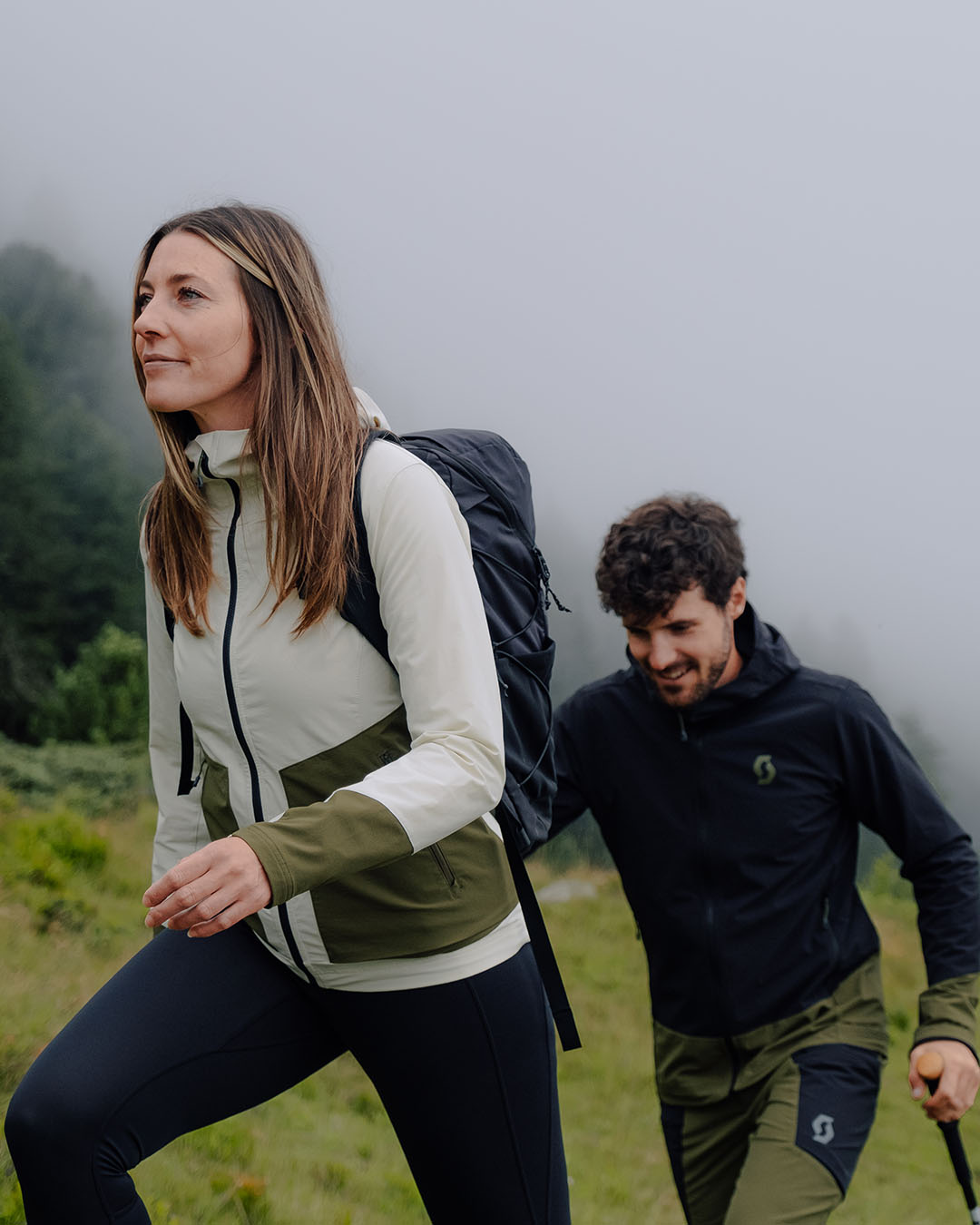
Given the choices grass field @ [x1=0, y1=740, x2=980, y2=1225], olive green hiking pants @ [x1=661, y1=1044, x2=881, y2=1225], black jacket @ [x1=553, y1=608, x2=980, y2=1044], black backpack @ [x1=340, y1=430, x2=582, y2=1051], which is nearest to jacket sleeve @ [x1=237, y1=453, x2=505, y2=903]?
black backpack @ [x1=340, y1=430, x2=582, y2=1051]

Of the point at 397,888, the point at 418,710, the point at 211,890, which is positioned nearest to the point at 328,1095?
the point at 397,888

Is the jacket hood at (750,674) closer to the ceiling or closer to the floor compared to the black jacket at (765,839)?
closer to the ceiling

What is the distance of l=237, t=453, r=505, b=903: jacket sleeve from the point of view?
1560 millimetres

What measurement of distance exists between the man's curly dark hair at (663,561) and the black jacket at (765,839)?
7.5 inches

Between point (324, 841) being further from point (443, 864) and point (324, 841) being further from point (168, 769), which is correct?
point (168, 769)

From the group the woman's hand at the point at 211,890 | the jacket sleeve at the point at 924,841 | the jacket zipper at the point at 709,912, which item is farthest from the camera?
the jacket zipper at the point at 709,912

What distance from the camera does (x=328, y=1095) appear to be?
5.41 meters

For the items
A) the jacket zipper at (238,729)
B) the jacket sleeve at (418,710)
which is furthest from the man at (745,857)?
the jacket sleeve at (418,710)

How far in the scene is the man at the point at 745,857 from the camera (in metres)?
2.91

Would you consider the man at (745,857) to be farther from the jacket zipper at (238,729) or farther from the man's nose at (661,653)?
the jacket zipper at (238,729)

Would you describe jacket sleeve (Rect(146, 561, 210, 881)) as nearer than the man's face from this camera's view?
Yes

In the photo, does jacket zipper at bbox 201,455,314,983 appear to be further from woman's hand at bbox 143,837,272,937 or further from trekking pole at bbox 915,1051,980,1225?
trekking pole at bbox 915,1051,980,1225

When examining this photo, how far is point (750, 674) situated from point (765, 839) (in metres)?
0.39

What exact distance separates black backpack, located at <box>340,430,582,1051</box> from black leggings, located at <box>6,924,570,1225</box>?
0.55 ft
